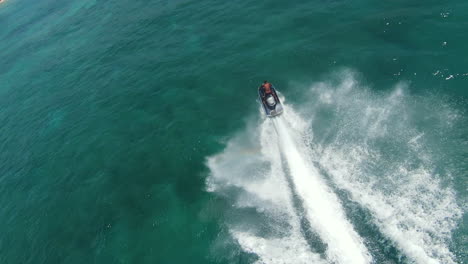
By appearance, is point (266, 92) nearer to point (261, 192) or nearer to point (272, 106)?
→ point (272, 106)

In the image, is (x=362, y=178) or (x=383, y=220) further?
(x=362, y=178)

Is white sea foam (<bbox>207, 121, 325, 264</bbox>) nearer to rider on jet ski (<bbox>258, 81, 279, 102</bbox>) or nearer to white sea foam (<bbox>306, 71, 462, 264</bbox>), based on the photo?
rider on jet ski (<bbox>258, 81, 279, 102</bbox>)

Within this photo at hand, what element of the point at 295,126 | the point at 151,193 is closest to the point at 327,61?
the point at 295,126

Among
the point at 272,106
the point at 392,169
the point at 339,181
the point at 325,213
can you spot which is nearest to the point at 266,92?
the point at 272,106

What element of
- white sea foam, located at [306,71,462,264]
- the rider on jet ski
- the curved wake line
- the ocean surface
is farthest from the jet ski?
white sea foam, located at [306,71,462,264]

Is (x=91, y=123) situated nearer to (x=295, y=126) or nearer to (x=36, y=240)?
(x=36, y=240)
